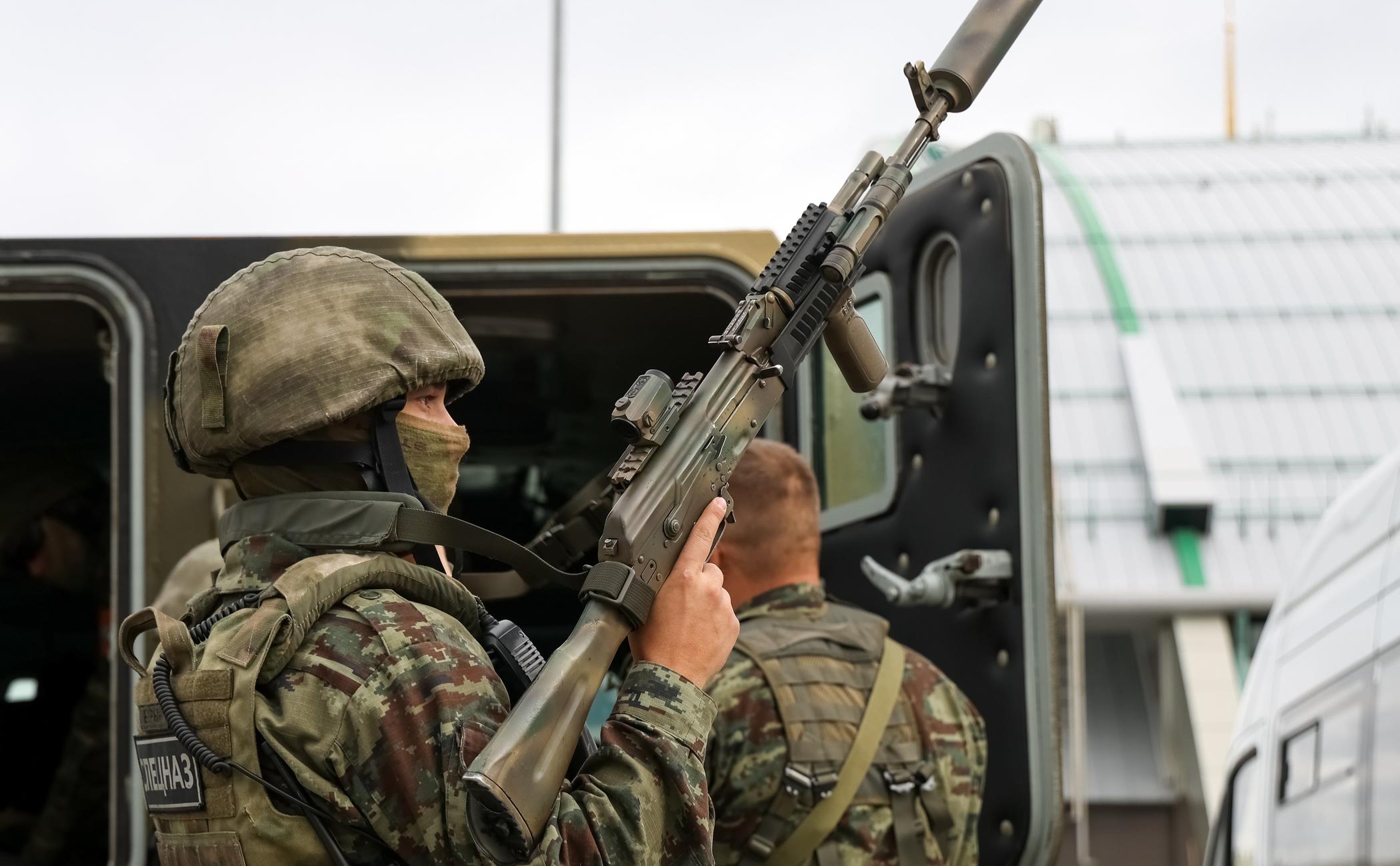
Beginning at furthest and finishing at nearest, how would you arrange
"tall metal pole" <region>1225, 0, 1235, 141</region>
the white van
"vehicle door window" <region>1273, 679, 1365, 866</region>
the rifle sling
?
"tall metal pole" <region>1225, 0, 1235, 141</region>
"vehicle door window" <region>1273, 679, 1365, 866</region>
the white van
the rifle sling

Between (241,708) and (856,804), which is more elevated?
(241,708)

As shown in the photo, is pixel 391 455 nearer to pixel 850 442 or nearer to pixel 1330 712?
pixel 850 442

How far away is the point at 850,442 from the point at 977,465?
24.3 inches

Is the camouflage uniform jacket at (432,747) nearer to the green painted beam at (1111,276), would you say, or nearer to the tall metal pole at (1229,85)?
the green painted beam at (1111,276)

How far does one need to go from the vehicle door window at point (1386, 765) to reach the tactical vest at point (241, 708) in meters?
3.55

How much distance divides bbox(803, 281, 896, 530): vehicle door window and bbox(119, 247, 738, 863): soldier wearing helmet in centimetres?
141

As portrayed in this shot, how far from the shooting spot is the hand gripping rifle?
160 cm

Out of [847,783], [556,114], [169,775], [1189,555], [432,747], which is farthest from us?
[1189,555]

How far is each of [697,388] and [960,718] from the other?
1.11 meters

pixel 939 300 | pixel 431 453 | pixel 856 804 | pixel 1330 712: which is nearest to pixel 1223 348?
pixel 1330 712

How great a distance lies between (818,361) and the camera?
3.59 metres

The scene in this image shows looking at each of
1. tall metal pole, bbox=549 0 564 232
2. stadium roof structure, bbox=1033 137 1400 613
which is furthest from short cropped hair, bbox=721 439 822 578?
stadium roof structure, bbox=1033 137 1400 613

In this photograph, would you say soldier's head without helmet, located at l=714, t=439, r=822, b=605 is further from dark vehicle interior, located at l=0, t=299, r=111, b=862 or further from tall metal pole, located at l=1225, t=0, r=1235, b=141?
tall metal pole, located at l=1225, t=0, r=1235, b=141

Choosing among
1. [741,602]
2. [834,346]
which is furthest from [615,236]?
[834,346]
